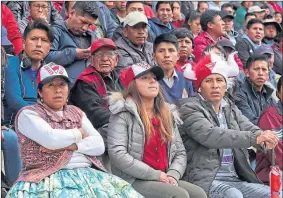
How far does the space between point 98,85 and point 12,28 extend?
212 centimetres

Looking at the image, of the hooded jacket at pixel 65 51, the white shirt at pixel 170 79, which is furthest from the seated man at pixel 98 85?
the hooded jacket at pixel 65 51

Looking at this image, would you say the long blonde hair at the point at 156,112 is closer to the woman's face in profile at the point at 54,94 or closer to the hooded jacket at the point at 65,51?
the woman's face in profile at the point at 54,94

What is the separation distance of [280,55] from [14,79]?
5480mm

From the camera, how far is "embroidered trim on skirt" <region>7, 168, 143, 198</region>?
15.2 ft

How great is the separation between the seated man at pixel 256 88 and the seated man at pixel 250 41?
1809mm

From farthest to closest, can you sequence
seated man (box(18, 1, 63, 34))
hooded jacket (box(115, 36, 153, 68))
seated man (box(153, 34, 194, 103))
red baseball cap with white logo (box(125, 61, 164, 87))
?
1. seated man (box(18, 1, 63, 34))
2. hooded jacket (box(115, 36, 153, 68))
3. seated man (box(153, 34, 194, 103))
4. red baseball cap with white logo (box(125, 61, 164, 87))

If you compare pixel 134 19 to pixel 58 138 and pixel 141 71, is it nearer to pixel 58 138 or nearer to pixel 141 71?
pixel 141 71

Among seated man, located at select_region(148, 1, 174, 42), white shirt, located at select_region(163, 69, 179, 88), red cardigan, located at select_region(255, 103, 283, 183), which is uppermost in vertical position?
seated man, located at select_region(148, 1, 174, 42)

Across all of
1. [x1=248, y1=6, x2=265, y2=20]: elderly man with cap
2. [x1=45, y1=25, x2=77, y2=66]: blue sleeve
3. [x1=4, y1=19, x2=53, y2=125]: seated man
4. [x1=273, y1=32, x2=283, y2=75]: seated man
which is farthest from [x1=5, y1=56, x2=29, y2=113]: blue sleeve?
[x1=248, y1=6, x2=265, y2=20]: elderly man with cap

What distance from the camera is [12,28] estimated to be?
782 cm

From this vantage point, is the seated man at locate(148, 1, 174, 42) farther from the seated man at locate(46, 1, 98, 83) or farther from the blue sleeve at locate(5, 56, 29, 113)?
the blue sleeve at locate(5, 56, 29, 113)

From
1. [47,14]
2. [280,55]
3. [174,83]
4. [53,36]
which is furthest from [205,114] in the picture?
[280,55]

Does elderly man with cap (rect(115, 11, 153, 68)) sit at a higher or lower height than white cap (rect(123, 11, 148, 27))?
lower

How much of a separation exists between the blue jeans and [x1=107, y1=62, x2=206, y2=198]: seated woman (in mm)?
904
